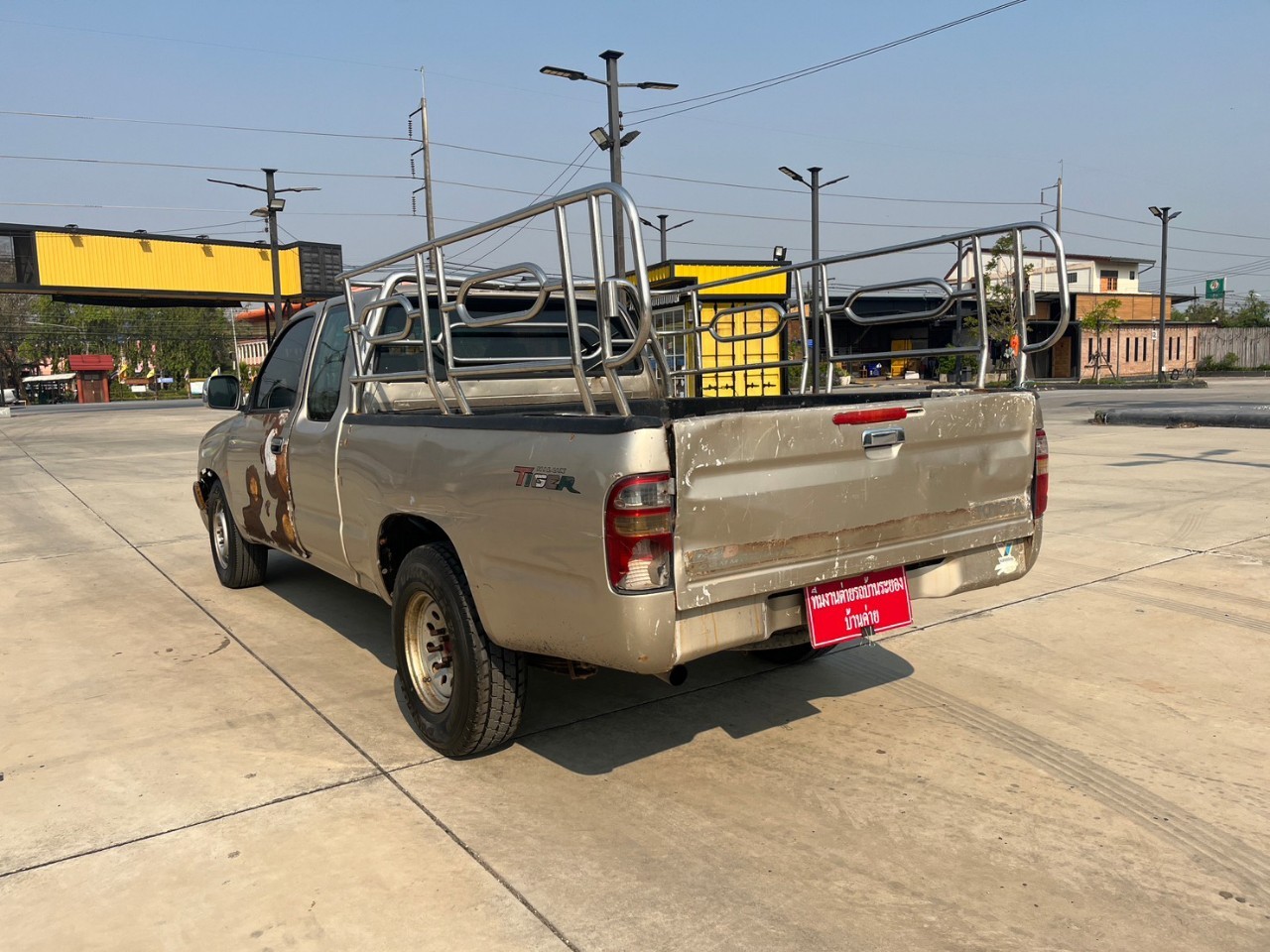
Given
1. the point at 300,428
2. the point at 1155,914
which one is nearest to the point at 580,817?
the point at 1155,914

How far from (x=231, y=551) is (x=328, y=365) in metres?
2.22

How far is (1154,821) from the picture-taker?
330 cm

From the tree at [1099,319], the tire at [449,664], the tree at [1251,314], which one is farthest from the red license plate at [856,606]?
the tree at [1251,314]

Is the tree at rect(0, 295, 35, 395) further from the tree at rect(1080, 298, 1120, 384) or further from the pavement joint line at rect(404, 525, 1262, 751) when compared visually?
the pavement joint line at rect(404, 525, 1262, 751)

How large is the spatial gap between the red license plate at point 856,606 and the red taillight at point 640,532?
69cm

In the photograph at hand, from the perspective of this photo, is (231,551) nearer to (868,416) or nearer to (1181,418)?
(868,416)

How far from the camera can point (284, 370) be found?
18.9ft

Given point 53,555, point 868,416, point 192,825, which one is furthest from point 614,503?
point 53,555

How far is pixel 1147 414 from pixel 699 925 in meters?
17.8

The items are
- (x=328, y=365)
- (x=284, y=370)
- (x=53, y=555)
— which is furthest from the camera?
(x=53, y=555)

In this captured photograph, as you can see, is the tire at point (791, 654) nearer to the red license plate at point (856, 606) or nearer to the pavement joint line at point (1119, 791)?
the pavement joint line at point (1119, 791)

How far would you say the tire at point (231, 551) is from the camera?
6621 millimetres

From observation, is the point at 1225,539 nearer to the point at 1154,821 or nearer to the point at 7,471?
the point at 1154,821

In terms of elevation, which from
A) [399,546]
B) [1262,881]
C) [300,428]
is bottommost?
[1262,881]
